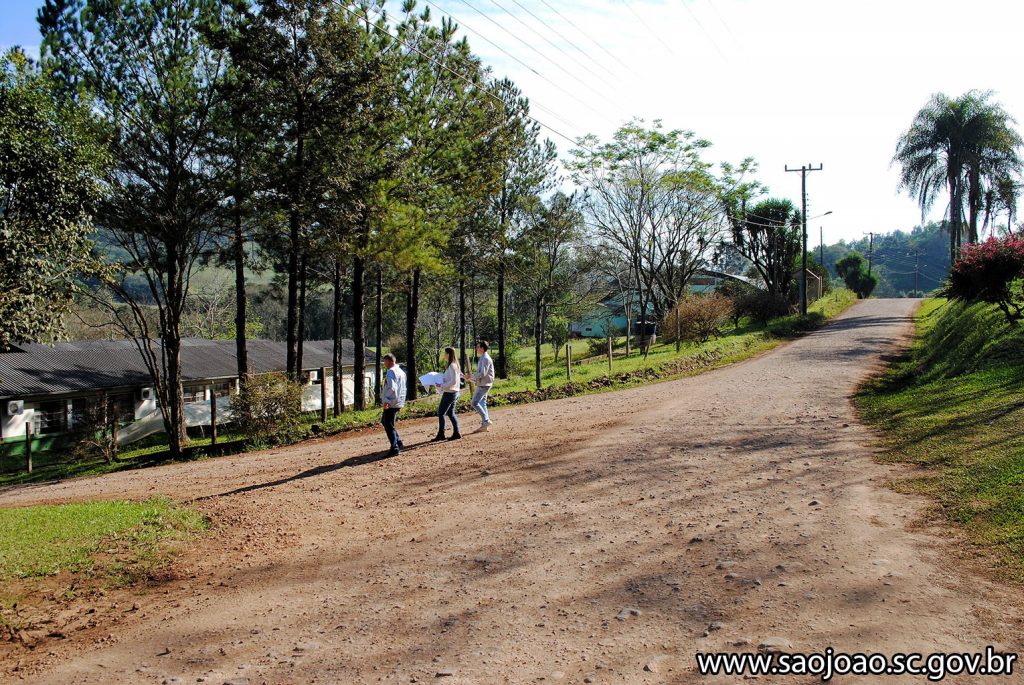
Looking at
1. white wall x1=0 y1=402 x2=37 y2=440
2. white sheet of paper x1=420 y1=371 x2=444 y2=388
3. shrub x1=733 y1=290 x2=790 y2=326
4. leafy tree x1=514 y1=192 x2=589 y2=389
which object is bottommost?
white wall x1=0 y1=402 x2=37 y2=440

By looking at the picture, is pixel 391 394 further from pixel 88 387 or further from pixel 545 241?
pixel 88 387

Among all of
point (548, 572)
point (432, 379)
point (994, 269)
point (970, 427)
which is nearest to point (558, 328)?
point (994, 269)

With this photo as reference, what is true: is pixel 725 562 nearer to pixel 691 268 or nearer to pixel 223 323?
pixel 691 268

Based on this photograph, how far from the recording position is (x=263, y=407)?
17.9 meters

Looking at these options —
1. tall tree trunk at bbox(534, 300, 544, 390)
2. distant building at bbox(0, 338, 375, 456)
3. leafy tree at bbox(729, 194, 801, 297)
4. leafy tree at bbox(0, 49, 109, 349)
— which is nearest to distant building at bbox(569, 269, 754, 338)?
leafy tree at bbox(729, 194, 801, 297)

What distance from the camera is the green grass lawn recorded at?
6.67 meters

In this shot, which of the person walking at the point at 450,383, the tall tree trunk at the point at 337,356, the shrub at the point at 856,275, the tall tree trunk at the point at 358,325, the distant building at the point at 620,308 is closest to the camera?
the person walking at the point at 450,383

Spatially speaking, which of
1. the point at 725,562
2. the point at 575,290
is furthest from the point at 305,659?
the point at 575,290

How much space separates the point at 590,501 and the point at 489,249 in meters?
24.1

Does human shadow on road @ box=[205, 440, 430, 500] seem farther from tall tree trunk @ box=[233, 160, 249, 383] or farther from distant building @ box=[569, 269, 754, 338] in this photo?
distant building @ box=[569, 269, 754, 338]

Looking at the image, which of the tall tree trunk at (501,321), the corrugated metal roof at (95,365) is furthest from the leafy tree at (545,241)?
the corrugated metal roof at (95,365)

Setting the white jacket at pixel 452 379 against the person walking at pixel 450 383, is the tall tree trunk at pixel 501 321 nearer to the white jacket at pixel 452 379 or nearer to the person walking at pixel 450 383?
the person walking at pixel 450 383

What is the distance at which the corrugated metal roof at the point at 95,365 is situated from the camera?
32219 mm

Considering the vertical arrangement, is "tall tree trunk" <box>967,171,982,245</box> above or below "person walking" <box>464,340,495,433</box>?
above
